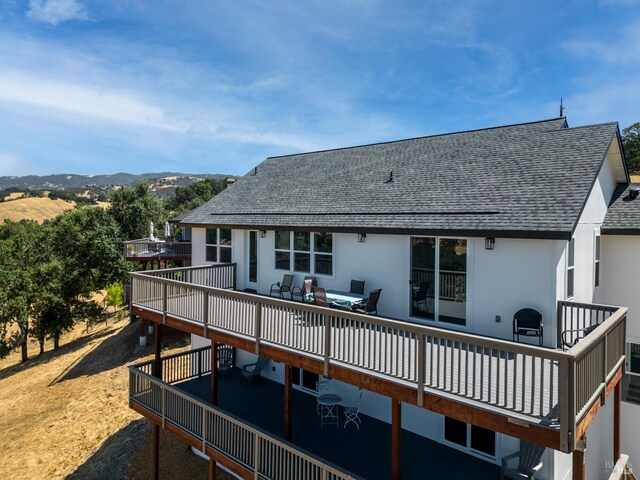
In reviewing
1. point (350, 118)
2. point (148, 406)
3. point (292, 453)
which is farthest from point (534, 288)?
point (350, 118)

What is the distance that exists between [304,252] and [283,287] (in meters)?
1.35

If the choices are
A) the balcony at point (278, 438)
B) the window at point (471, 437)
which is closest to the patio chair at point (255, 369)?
the balcony at point (278, 438)

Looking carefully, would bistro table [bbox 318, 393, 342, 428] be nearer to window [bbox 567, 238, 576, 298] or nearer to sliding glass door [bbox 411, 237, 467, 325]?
sliding glass door [bbox 411, 237, 467, 325]

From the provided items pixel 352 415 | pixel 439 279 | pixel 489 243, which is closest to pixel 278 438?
pixel 352 415

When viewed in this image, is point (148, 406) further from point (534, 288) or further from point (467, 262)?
point (534, 288)

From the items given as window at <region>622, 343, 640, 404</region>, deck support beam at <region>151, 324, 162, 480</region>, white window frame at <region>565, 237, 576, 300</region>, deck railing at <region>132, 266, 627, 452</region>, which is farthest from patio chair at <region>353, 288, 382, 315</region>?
window at <region>622, 343, 640, 404</region>

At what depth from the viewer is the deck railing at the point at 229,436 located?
731cm

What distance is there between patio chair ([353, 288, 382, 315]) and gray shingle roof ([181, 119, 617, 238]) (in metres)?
1.64

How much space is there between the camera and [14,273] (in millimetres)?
26656

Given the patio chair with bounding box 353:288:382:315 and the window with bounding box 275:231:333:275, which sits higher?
the window with bounding box 275:231:333:275

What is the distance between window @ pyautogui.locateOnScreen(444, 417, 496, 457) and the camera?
8.24 m

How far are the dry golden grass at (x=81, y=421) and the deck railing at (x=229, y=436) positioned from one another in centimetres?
319

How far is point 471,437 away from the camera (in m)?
8.49

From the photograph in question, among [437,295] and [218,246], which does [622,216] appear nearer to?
[437,295]
